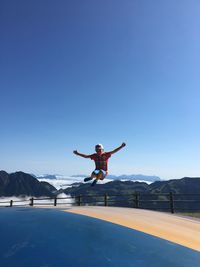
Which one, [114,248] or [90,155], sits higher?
[90,155]

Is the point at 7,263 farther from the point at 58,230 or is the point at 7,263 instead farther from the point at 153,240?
Result: the point at 153,240

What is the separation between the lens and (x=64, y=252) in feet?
17.5

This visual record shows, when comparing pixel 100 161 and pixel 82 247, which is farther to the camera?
pixel 100 161

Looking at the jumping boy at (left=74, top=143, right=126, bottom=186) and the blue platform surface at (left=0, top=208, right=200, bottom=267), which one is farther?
the jumping boy at (left=74, top=143, right=126, bottom=186)

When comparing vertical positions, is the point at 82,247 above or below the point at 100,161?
below

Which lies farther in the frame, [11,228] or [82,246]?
[11,228]

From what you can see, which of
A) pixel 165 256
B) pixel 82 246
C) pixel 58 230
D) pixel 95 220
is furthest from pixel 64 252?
pixel 95 220

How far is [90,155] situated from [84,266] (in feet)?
25.4

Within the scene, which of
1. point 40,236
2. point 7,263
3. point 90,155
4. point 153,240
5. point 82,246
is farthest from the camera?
point 90,155

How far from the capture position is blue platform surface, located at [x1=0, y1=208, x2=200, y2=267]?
4.98 m

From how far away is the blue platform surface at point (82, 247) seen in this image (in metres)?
4.98

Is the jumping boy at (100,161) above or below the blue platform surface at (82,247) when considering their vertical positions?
above

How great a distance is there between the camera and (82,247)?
5684mm

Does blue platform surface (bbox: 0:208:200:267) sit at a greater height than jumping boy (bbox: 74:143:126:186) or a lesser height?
lesser
